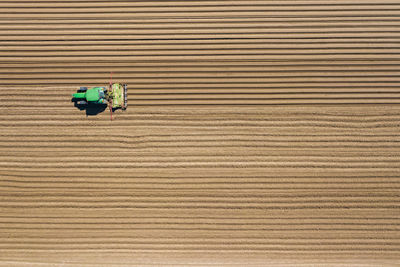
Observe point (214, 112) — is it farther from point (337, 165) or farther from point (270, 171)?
point (337, 165)

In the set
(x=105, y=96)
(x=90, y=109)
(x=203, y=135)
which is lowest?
(x=203, y=135)

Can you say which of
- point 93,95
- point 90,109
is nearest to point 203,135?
point 93,95

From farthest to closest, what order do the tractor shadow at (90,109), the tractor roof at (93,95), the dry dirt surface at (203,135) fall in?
1. the tractor shadow at (90,109)
2. the dry dirt surface at (203,135)
3. the tractor roof at (93,95)

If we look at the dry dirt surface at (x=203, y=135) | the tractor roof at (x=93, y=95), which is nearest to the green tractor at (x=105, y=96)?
the tractor roof at (x=93, y=95)

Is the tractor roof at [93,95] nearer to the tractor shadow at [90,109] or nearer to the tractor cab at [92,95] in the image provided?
the tractor cab at [92,95]

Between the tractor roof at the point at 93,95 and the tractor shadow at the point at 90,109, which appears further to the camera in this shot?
the tractor shadow at the point at 90,109

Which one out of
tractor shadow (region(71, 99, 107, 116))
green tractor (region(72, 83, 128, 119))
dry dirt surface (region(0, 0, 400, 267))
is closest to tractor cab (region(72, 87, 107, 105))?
green tractor (region(72, 83, 128, 119))

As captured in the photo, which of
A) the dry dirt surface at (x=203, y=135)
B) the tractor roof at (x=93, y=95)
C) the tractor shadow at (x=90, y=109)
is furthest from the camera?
the tractor shadow at (x=90, y=109)

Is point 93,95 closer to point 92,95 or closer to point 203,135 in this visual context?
point 92,95
